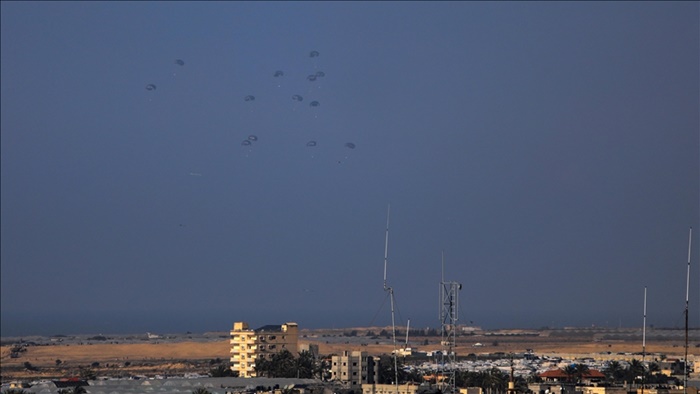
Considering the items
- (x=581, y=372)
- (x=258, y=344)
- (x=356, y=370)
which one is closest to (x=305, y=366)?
(x=356, y=370)

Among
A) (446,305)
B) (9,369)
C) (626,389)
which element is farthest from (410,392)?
(9,369)

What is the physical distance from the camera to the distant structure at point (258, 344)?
154875 millimetres

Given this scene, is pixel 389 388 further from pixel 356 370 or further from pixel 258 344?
pixel 258 344

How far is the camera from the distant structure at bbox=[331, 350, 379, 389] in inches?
4815

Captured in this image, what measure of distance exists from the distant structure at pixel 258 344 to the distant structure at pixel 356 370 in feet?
91.9

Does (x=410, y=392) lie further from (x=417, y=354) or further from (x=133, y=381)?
(x=417, y=354)

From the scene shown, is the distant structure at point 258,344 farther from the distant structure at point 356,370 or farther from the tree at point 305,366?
the distant structure at point 356,370

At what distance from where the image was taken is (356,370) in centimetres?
12350

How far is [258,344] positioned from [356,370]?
3401 cm

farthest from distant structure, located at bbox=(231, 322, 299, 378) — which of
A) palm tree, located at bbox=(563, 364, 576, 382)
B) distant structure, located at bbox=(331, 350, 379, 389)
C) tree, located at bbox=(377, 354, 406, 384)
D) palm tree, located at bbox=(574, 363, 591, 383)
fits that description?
palm tree, located at bbox=(574, 363, 591, 383)

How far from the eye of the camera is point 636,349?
192750 millimetres

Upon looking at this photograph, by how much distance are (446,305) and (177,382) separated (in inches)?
1327

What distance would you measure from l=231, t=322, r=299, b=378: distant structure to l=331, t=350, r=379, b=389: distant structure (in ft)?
91.9

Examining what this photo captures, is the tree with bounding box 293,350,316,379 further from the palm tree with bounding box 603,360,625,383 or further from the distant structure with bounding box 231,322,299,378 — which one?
the palm tree with bounding box 603,360,625,383
